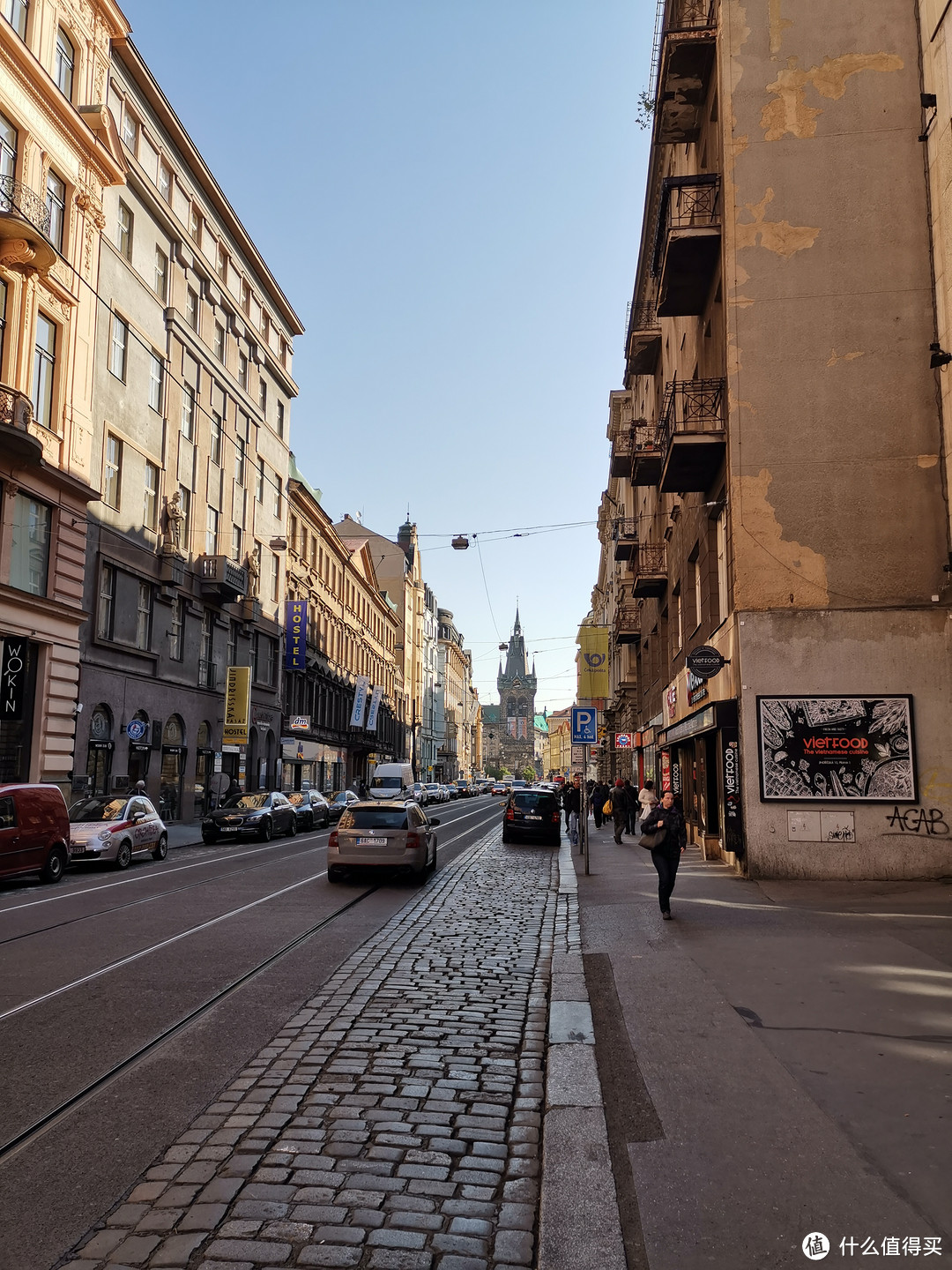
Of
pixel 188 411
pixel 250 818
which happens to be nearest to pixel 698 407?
pixel 250 818

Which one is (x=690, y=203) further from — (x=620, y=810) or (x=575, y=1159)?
(x=575, y=1159)

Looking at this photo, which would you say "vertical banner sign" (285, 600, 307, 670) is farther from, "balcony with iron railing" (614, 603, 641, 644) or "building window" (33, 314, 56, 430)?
"building window" (33, 314, 56, 430)

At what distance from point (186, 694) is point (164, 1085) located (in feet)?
103

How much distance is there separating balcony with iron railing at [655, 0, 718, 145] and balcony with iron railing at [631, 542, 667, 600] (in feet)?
35.3

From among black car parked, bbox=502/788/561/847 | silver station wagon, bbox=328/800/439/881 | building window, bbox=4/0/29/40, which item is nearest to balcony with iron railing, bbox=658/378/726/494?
silver station wagon, bbox=328/800/439/881

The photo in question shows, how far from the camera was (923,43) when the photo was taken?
16.2 meters

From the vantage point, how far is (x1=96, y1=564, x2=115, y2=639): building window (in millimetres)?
29328

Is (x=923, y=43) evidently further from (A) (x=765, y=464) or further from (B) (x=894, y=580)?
(B) (x=894, y=580)

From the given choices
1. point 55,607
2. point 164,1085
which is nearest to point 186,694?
point 55,607

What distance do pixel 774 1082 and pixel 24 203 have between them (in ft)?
85.1

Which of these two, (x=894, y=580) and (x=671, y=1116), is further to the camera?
(x=894, y=580)

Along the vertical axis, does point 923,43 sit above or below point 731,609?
above

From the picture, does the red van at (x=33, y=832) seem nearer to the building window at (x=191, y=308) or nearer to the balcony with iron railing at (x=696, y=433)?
the balcony with iron railing at (x=696, y=433)

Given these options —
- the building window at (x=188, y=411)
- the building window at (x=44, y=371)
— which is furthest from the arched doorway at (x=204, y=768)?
the building window at (x=44, y=371)
